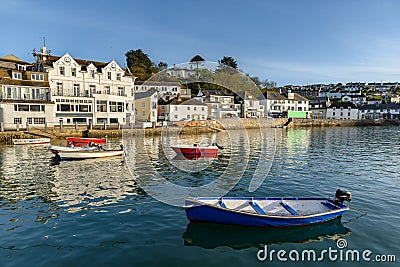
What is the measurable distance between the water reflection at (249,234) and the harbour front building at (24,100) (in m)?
40.3

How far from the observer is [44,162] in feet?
84.0

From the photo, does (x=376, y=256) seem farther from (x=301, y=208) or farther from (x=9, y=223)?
(x=9, y=223)

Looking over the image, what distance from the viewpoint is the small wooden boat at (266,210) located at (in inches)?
428

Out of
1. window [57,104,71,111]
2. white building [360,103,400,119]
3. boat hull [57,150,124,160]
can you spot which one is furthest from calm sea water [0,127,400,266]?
white building [360,103,400,119]

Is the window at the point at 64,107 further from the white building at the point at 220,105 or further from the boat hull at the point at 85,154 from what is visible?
the white building at the point at 220,105

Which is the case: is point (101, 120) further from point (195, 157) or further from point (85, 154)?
point (195, 157)

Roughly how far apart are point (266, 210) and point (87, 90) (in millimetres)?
49699

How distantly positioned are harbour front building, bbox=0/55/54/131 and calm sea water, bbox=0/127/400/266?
936 inches

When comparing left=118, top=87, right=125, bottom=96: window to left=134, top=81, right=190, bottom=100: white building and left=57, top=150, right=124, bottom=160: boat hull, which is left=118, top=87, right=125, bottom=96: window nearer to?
left=134, top=81, right=190, bottom=100: white building

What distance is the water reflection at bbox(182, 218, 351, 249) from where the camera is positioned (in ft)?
33.8

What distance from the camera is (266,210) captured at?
12.1 metres

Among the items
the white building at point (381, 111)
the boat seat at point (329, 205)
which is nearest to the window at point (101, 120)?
the boat seat at point (329, 205)

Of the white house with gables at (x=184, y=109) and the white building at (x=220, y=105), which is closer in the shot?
the white house with gables at (x=184, y=109)

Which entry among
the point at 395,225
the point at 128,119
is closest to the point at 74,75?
the point at 128,119
